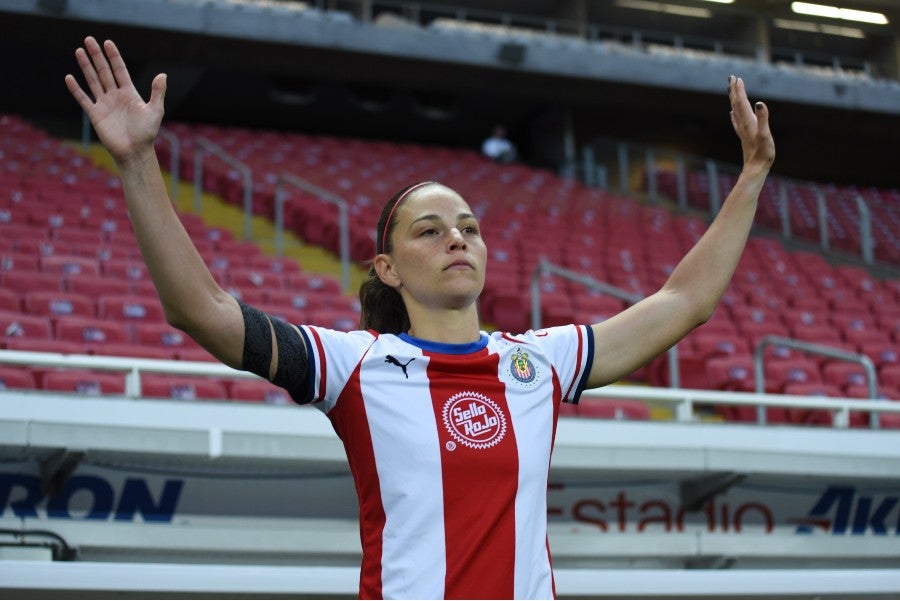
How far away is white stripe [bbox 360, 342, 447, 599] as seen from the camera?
1933mm

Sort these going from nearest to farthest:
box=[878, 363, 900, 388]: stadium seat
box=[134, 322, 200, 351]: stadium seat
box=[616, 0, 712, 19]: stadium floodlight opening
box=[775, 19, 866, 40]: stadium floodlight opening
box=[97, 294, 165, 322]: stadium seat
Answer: box=[134, 322, 200, 351]: stadium seat < box=[97, 294, 165, 322]: stadium seat < box=[878, 363, 900, 388]: stadium seat < box=[616, 0, 712, 19]: stadium floodlight opening < box=[775, 19, 866, 40]: stadium floodlight opening

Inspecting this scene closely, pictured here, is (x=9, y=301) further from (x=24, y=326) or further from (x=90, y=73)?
(x=90, y=73)

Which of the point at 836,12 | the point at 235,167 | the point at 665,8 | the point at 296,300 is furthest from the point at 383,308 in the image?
the point at 836,12

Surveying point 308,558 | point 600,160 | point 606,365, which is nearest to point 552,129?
point 600,160

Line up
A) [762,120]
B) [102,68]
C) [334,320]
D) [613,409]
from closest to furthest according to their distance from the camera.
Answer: [102,68] < [762,120] < [613,409] < [334,320]

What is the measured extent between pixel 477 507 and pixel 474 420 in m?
0.15

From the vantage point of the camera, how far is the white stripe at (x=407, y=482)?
193 centimetres

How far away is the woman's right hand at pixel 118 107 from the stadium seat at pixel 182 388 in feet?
14.1

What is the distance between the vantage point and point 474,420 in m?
2.04

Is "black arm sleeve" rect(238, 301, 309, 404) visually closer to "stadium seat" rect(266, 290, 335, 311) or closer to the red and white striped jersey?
the red and white striped jersey

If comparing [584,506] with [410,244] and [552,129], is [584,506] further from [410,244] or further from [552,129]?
[552,129]

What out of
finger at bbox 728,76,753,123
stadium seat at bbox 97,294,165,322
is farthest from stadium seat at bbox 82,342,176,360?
finger at bbox 728,76,753,123

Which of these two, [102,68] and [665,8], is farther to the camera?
[665,8]

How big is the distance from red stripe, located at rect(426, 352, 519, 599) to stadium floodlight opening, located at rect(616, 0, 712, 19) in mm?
17160
